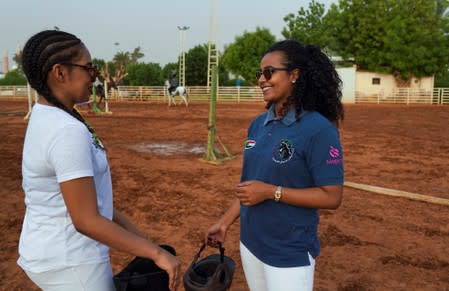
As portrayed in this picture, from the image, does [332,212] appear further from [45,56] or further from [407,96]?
[407,96]

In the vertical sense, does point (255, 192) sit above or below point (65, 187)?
below

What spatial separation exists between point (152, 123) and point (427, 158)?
31.1 feet

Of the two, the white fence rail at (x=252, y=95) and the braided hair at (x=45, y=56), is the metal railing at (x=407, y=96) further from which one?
the braided hair at (x=45, y=56)

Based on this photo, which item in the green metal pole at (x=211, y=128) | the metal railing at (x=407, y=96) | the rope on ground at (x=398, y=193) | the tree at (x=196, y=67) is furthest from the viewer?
the tree at (x=196, y=67)

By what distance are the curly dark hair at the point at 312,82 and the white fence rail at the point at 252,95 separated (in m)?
28.7

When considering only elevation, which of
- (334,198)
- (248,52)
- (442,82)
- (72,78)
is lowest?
(334,198)

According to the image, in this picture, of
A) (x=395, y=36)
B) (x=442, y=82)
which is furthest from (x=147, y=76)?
(x=442, y=82)

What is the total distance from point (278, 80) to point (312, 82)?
0.16 m

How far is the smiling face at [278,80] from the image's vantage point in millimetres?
1963

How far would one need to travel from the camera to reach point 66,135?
131 cm

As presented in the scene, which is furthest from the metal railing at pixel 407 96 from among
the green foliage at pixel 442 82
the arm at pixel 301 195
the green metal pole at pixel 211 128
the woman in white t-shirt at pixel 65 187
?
the woman in white t-shirt at pixel 65 187

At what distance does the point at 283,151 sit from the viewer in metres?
1.83

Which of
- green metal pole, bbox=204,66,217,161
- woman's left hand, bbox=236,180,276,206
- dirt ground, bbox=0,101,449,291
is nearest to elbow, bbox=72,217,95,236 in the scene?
woman's left hand, bbox=236,180,276,206

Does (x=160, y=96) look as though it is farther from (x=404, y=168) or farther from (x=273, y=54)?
(x=273, y=54)
